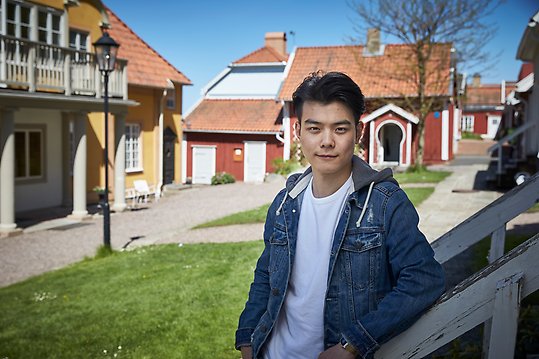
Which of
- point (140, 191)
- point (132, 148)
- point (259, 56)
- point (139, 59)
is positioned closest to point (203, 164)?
point (132, 148)

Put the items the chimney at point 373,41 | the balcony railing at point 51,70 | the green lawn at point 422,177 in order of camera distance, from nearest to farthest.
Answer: the chimney at point 373,41 → the green lawn at point 422,177 → the balcony railing at point 51,70

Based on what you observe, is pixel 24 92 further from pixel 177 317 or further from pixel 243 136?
pixel 243 136

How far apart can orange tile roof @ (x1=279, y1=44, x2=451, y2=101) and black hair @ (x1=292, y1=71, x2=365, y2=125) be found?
1751 millimetres

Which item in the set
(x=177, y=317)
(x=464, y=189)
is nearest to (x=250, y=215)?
(x=464, y=189)

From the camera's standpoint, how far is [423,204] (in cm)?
955

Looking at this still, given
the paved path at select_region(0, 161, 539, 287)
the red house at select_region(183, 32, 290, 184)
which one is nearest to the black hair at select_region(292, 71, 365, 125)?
the paved path at select_region(0, 161, 539, 287)

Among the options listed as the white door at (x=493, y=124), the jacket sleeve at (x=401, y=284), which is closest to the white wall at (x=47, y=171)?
the jacket sleeve at (x=401, y=284)

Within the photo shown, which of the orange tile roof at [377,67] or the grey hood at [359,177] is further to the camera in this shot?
the orange tile roof at [377,67]

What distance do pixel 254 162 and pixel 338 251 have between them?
17280 mm

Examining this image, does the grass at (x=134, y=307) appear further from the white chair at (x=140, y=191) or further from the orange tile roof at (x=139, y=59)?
the orange tile roof at (x=139, y=59)

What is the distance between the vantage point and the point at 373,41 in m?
5.91

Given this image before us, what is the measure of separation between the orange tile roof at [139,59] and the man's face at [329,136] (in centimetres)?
1432

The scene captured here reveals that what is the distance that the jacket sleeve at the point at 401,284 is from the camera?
1.45 meters

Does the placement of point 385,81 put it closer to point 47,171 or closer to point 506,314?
point 506,314
